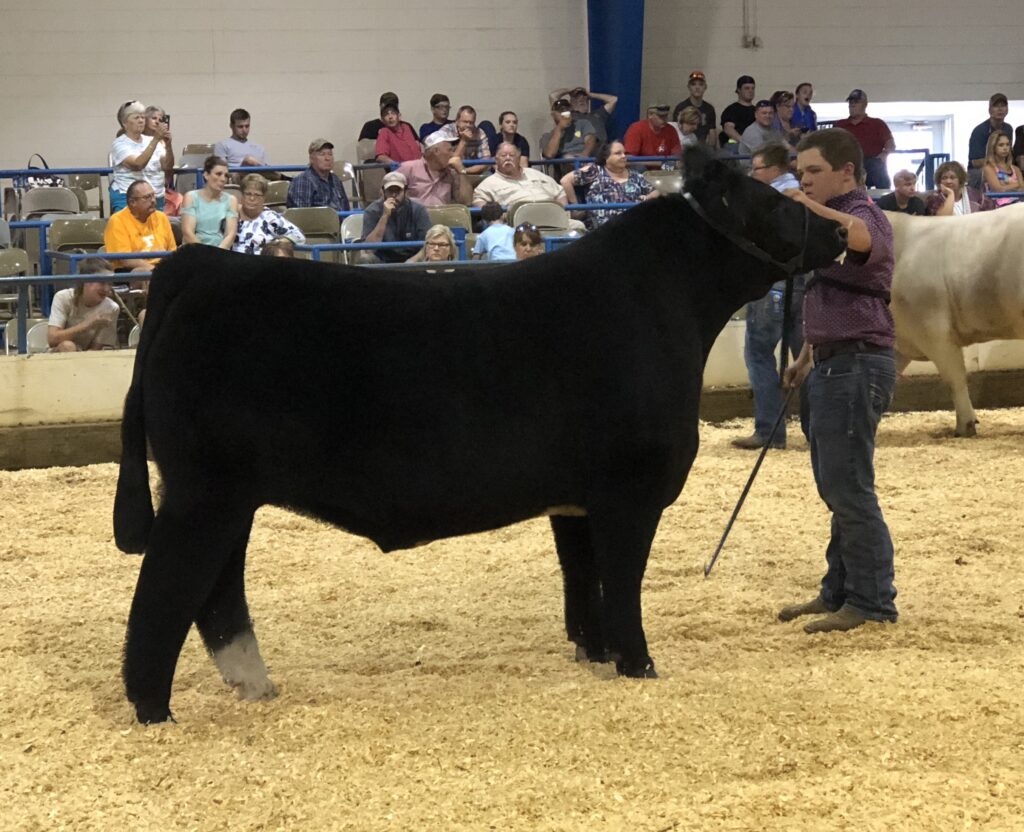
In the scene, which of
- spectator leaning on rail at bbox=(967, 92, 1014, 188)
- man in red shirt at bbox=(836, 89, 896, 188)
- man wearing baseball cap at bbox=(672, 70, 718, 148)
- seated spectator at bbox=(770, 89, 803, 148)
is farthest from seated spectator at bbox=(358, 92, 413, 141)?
spectator leaning on rail at bbox=(967, 92, 1014, 188)

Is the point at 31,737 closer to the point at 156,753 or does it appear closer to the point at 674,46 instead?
the point at 156,753

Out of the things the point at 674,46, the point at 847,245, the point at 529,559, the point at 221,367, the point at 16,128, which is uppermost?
the point at 674,46

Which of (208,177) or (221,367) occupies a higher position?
(208,177)

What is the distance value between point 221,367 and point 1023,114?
713 inches

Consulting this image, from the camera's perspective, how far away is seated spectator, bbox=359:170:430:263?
34.3 feet

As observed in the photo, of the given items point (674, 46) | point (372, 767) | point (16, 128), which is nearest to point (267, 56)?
point (16, 128)

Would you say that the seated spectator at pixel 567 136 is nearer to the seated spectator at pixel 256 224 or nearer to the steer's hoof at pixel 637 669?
the seated spectator at pixel 256 224

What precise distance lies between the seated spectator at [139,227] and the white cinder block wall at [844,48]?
9515mm

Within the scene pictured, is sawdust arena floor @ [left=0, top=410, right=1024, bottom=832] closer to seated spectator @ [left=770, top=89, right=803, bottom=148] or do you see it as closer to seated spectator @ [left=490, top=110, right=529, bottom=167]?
seated spectator @ [left=490, top=110, right=529, bottom=167]

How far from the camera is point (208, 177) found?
34.9 feet

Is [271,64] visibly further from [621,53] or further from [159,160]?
[621,53]

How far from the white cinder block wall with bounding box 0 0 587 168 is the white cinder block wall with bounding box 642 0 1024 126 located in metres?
1.40

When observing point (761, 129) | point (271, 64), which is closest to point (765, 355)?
point (761, 129)

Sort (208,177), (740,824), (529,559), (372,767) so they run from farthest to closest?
(208,177), (529,559), (372,767), (740,824)
